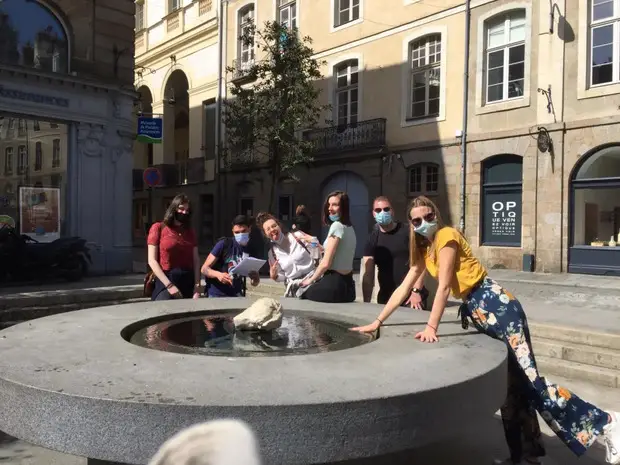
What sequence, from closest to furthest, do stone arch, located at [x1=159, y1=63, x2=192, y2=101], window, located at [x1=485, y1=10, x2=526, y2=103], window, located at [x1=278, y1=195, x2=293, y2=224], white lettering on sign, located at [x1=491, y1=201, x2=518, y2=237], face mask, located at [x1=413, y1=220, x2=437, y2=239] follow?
face mask, located at [x1=413, y1=220, x2=437, y2=239] < window, located at [x1=485, y1=10, x2=526, y2=103] < white lettering on sign, located at [x1=491, y1=201, x2=518, y2=237] < window, located at [x1=278, y1=195, x2=293, y2=224] < stone arch, located at [x1=159, y1=63, x2=192, y2=101]

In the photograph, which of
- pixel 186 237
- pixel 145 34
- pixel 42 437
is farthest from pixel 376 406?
pixel 145 34

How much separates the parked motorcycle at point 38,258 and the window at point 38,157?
1658 millimetres

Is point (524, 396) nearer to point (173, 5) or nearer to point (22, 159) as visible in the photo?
point (22, 159)

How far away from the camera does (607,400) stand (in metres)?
5.00

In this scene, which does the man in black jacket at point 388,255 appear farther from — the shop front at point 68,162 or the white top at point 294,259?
the shop front at point 68,162

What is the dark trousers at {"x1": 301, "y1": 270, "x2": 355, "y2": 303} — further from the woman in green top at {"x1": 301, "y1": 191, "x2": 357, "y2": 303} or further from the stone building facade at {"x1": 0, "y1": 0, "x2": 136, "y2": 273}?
the stone building facade at {"x1": 0, "y1": 0, "x2": 136, "y2": 273}

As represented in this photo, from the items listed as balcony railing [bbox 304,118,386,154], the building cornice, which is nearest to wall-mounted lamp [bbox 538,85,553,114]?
balcony railing [bbox 304,118,386,154]

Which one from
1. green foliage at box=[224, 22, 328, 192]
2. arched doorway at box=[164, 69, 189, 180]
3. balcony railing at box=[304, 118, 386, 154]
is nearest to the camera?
green foliage at box=[224, 22, 328, 192]

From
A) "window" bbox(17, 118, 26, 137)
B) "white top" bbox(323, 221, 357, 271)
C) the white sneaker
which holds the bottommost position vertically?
the white sneaker

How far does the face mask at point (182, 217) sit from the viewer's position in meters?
5.21

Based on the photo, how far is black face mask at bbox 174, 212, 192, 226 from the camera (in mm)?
5211

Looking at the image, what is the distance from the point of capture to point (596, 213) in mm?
15156

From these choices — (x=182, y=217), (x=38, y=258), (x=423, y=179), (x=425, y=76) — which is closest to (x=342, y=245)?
(x=182, y=217)

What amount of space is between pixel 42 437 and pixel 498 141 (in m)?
16.0
